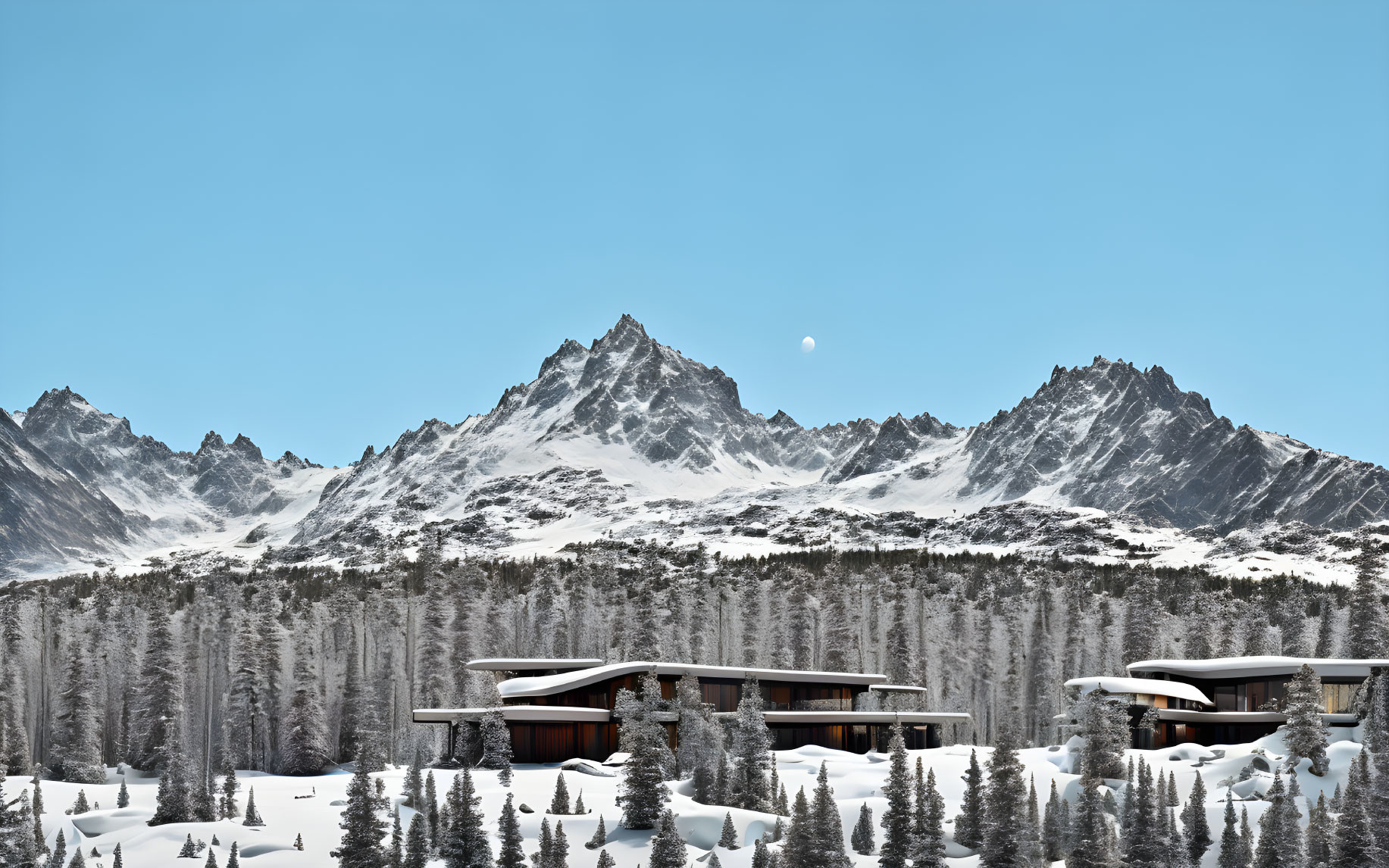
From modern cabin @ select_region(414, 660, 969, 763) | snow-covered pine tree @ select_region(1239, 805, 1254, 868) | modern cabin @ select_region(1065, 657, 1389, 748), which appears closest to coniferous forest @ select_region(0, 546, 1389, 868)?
snow-covered pine tree @ select_region(1239, 805, 1254, 868)

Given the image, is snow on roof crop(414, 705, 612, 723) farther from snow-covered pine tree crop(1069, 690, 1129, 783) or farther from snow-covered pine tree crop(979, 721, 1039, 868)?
snow-covered pine tree crop(1069, 690, 1129, 783)

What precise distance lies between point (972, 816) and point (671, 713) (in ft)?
84.7

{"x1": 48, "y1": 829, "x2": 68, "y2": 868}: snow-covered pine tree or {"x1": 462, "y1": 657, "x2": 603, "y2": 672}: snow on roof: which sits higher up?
{"x1": 462, "y1": 657, "x2": 603, "y2": 672}: snow on roof

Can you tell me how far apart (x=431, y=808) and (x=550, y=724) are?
19.9 metres

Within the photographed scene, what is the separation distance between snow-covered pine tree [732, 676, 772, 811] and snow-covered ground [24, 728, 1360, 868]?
100 inches

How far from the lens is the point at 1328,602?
425 feet

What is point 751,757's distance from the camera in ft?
259

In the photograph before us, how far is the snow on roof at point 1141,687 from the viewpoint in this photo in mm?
89500

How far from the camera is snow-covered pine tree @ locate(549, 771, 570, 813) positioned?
242 ft

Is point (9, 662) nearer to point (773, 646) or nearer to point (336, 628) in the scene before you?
point (336, 628)

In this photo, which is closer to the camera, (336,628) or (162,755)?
(162,755)

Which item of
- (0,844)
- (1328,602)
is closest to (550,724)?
(0,844)

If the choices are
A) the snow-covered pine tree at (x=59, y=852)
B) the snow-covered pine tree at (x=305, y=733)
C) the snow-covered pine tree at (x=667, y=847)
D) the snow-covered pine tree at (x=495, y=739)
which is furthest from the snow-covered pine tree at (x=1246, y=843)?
the snow-covered pine tree at (x=305, y=733)

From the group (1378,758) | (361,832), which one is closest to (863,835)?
(361,832)
